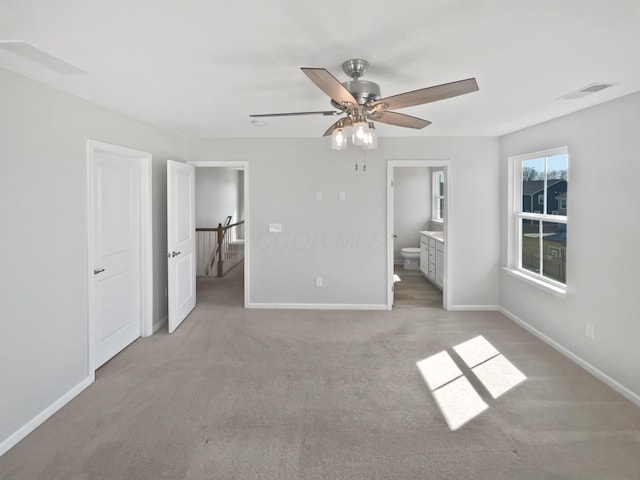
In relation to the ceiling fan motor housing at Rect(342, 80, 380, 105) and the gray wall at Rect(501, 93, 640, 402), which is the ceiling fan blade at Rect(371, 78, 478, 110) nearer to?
the ceiling fan motor housing at Rect(342, 80, 380, 105)

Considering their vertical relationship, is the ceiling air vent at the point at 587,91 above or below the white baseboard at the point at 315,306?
above

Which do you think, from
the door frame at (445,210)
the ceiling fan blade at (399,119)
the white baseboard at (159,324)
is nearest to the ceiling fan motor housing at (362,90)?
the ceiling fan blade at (399,119)

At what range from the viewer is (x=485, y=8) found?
1.58 meters

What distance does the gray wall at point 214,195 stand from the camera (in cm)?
809

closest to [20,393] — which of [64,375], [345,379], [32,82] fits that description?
[64,375]

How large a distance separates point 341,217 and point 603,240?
9.21ft

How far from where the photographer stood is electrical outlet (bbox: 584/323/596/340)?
10.2ft

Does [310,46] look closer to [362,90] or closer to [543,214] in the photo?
[362,90]

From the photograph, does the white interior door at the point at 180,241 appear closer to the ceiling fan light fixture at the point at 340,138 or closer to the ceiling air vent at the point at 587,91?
the ceiling fan light fixture at the point at 340,138

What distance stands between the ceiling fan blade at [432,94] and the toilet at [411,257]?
545 centimetres

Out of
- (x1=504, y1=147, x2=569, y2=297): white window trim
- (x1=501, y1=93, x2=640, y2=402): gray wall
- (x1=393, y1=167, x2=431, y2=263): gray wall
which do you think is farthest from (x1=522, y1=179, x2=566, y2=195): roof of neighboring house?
(x1=393, y1=167, x2=431, y2=263): gray wall

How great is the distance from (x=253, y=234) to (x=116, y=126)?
2.10 metres

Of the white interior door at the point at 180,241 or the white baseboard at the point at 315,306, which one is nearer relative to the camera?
the white interior door at the point at 180,241

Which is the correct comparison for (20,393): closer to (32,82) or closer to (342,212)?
(32,82)
